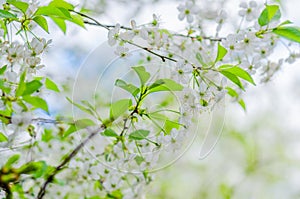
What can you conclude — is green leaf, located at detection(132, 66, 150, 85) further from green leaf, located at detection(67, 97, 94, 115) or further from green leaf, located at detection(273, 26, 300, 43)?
green leaf, located at detection(273, 26, 300, 43)

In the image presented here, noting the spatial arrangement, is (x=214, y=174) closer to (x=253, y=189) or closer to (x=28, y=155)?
(x=253, y=189)

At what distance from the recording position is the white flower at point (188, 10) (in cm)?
66

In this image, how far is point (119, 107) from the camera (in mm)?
513

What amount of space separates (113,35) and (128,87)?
0.23 feet

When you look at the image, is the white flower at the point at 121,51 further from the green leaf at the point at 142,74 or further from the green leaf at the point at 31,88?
the green leaf at the point at 31,88

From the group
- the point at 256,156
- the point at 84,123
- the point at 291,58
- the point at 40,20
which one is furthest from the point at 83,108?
the point at 256,156

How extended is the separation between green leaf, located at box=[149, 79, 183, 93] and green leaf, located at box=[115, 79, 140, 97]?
17mm

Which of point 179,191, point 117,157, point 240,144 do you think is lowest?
point 179,191

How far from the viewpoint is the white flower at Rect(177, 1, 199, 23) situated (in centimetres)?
66

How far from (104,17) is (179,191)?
1.88 m

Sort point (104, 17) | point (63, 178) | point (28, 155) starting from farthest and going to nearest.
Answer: point (104, 17) → point (63, 178) → point (28, 155)

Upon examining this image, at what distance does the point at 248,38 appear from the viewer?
1.92ft

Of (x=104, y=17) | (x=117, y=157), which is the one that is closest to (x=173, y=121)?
(x=117, y=157)

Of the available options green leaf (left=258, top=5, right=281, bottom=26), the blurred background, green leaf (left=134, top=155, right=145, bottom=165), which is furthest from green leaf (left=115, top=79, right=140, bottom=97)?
the blurred background
